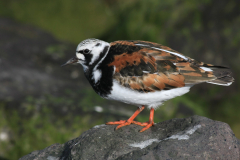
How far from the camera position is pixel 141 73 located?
4633 mm

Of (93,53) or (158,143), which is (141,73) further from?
(158,143)

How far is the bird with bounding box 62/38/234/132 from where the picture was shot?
4625mm

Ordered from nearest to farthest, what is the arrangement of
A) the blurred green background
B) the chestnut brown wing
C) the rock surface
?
the rock surface → the chestnut brown wing → the blurred green background

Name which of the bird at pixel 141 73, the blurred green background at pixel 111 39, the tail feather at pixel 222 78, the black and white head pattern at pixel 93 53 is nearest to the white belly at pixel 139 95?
the bird at pixel 141 73

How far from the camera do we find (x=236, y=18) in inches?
A: 357

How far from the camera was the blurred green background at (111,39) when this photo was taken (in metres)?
7.02

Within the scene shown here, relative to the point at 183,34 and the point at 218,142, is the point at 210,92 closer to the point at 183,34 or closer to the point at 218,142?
the point at 183,34

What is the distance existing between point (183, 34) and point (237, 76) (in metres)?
2.18

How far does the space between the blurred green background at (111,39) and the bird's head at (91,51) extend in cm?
248

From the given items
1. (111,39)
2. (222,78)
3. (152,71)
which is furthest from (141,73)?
(111,39)

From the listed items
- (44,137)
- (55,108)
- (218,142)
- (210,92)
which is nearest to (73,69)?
(55,108)

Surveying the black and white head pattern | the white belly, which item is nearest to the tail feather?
the white belly

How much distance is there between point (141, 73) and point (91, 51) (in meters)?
0.93

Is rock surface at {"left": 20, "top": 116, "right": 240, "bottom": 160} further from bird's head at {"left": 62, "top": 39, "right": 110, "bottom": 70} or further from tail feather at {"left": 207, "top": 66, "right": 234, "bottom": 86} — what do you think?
bird's head at {"left": 62, "top": 39, "right": 110, "bottom": 70}
